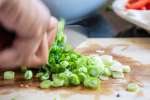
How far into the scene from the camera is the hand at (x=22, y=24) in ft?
1.49

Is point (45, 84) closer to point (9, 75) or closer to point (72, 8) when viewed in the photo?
point (9, 75)

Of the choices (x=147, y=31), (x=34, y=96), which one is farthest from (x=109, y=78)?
(x=147, y=31)

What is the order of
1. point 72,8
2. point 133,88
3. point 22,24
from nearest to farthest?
point 22,24 < point 133,88 < point 72,8

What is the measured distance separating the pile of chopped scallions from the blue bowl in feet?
0.62

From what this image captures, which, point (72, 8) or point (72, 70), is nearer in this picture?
point (72, 70)

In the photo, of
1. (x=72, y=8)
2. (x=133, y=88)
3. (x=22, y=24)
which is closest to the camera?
(x=22, y=24)

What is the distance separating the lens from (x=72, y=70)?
2.80 feet

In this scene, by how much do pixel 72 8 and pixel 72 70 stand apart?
0.30 meters

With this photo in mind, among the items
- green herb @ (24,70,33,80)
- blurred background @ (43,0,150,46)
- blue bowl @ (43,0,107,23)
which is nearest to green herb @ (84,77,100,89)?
green herb @ (24,70,33,80)

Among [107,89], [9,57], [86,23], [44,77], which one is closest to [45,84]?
[44,77]

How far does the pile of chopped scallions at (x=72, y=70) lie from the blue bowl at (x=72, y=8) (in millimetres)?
190

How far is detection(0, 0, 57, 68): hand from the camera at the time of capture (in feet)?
1.49

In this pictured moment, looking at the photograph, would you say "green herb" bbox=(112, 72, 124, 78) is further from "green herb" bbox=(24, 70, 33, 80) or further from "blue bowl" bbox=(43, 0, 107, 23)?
"blue bowl" bbox=(43, 0, 107, 23)

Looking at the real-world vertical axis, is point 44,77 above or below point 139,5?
below
